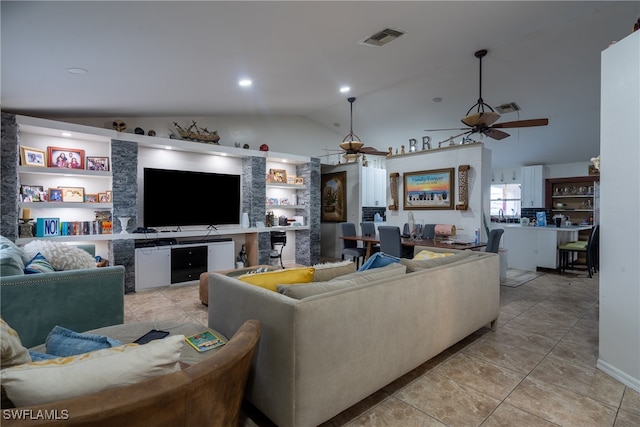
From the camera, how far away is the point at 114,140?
180 inches

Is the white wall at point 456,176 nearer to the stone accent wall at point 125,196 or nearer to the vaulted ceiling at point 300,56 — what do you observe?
the vaulted ceiling at point 300,56

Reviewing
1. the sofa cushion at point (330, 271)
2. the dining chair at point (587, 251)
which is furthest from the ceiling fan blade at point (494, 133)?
the sofa cushion at point (330, 271)

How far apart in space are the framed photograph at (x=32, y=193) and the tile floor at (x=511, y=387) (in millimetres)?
2226

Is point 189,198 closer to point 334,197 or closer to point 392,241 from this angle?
point 392,241

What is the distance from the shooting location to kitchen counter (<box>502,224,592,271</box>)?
589 cm

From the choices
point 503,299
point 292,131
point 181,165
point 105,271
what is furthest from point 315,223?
point 105,271

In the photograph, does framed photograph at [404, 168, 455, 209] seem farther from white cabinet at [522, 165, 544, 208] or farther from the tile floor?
white cabinet at [522, 165, 544, 208]

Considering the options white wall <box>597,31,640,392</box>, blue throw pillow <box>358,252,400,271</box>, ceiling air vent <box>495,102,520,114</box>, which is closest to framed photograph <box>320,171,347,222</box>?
ceiling air vent <box>495,102,520,114</box>

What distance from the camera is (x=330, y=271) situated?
2.24m

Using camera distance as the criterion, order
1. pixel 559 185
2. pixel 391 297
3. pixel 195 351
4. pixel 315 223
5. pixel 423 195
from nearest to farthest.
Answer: pixel 195 351 → pixel 391 297 → pixel 423 195 → pixel 315 223 → pixel 559 185

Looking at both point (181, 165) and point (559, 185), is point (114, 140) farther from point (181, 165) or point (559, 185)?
point (559, 185)

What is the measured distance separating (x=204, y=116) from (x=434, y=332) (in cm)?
543

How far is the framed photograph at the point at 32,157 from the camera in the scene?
401 centimetres

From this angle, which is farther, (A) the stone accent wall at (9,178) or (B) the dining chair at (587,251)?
(B) the dining chair at (587,251)
